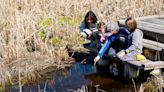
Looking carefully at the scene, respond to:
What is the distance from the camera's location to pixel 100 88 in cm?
595

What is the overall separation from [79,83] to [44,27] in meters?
1.87

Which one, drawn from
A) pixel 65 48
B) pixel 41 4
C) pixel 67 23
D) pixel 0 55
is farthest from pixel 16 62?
pixel 41 4

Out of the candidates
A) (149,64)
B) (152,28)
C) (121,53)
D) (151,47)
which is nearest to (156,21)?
(152,28)

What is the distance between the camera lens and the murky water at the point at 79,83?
5.92 meters

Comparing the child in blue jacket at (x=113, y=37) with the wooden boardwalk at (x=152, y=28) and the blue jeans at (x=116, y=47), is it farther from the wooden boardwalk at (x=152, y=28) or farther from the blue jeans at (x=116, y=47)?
the wooden boardwalk at (x=152, y=28)

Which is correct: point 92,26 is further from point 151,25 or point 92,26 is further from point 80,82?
point 80,82

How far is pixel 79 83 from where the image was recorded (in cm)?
619

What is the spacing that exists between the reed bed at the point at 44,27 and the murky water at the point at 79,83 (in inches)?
10.9

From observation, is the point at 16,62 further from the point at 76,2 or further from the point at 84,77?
the point at 76,2

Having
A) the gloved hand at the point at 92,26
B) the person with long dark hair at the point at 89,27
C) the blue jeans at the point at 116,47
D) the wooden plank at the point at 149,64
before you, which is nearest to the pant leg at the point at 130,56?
the wooden plank at the point at 149,64

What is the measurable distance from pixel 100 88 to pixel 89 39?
1463mm

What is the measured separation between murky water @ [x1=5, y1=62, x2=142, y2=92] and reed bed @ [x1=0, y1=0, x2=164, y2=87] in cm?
28

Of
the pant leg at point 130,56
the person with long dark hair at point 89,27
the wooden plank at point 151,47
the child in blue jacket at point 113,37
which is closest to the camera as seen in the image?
the wooden plank at point 151,47

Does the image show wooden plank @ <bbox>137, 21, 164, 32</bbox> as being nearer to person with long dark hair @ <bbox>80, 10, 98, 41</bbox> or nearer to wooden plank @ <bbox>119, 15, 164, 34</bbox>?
wooden plank @ <bbox>119, 15, 164, 34</bbox>
